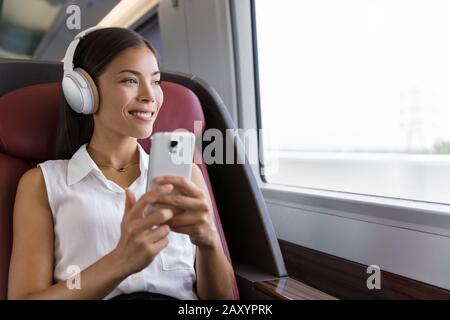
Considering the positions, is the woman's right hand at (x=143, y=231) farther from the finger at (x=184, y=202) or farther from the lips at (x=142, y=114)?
the lips at (x=142, y=114)

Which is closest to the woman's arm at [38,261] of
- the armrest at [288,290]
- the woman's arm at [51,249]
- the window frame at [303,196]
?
the woman's arm at [51,249]

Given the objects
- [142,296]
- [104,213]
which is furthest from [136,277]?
[104,213]

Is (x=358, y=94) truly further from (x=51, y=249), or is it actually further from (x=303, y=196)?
(x=51, y=249)

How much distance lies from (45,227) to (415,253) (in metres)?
0.94

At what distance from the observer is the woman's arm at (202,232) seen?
0.71 metres

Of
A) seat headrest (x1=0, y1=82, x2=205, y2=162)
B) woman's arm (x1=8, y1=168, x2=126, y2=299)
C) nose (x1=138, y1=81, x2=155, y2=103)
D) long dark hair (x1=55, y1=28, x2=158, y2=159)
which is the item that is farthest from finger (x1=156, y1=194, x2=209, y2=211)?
seat headrest (x1=0, y1=82, x2=205, y2=162)

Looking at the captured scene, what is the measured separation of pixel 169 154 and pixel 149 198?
→ 0.30ft

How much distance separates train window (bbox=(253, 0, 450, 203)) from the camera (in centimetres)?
124

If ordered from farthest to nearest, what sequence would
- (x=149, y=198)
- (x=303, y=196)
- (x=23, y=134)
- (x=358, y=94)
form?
(x=303, y=196)
(x=358, y=94)
(x=23, y=134)
(x=149, y=198)

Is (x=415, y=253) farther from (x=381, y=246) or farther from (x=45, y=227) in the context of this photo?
(x=45, y=227)

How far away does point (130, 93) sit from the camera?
90cm

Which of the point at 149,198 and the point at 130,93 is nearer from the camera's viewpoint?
the point at 149,198

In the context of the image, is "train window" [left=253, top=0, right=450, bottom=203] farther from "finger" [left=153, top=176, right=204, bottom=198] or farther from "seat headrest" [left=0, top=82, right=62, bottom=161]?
"seat headrest" [left=0, top=82, right=62, bottom=161]

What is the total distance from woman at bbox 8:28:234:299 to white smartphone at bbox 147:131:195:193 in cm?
10
